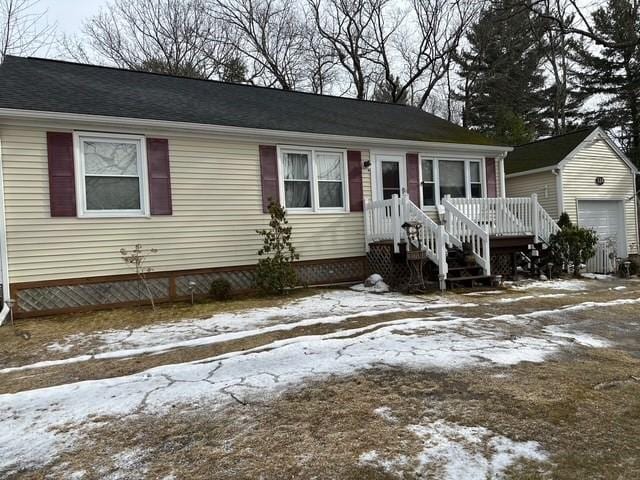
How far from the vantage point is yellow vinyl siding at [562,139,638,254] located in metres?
13.9

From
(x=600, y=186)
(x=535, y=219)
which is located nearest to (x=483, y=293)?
(x=535, y=219)

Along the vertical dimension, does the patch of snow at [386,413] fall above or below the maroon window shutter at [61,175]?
below

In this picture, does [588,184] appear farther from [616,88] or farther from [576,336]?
[616,88]

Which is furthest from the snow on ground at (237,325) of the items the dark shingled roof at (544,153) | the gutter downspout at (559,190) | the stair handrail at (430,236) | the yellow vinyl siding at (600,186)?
the dark shingled roof at (544,153)

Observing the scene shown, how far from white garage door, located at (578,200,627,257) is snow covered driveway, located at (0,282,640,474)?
782 centimetres

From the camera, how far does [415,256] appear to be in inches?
330

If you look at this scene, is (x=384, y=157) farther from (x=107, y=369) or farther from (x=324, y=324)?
(x=107, y=369)

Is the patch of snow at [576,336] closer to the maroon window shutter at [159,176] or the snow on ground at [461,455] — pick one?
the snow on ground at [461,455]

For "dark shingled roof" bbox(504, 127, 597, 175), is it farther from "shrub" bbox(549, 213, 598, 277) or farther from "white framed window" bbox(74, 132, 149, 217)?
"white framed window" bbox(74, 132, 149, 217)

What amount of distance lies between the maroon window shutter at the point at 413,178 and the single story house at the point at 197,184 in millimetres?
46

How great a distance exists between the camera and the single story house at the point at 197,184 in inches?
280

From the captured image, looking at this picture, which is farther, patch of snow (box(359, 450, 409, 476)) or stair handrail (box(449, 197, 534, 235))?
stair handrail (box(449, 197, 534, 235))

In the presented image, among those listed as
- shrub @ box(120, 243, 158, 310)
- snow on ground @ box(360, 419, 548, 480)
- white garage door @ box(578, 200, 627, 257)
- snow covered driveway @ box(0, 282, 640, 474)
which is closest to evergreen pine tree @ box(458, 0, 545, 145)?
white garage door @ box(578, 200, 627, 257)

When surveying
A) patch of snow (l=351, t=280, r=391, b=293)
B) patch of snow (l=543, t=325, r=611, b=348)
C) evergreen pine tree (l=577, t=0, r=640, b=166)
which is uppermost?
evergreen pine tree (l=577, t=0, r=640, b=166)
